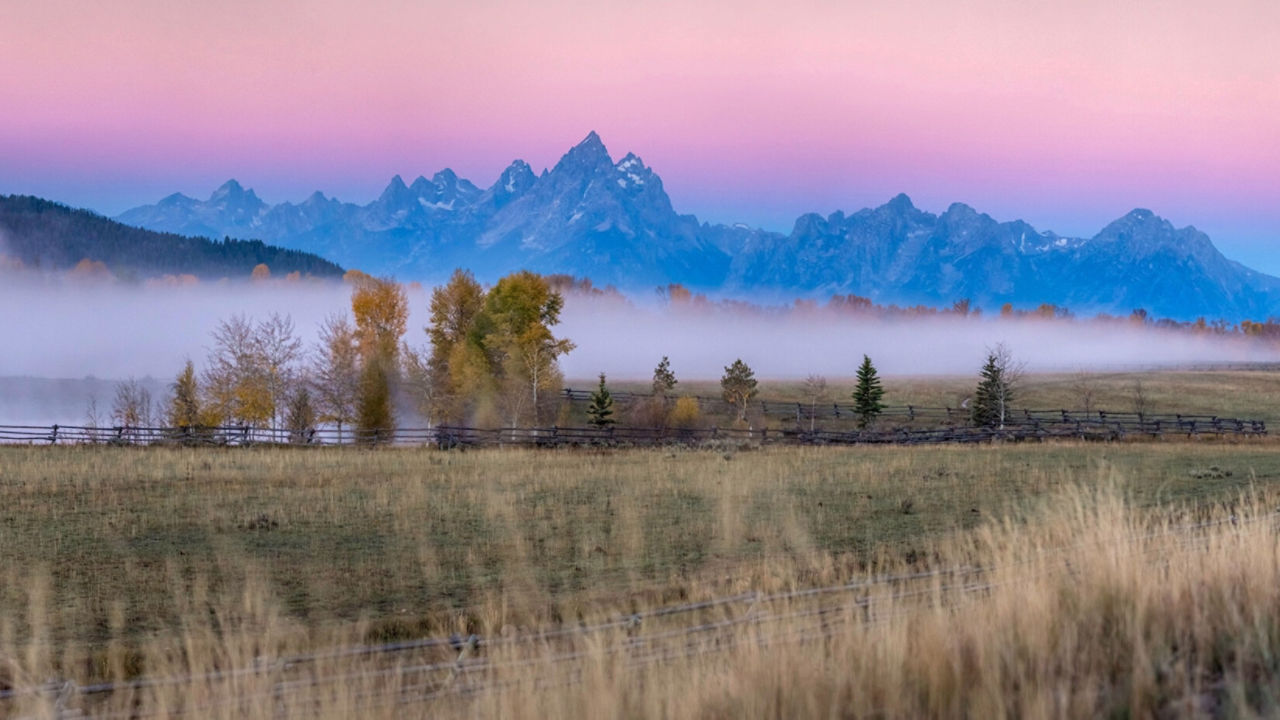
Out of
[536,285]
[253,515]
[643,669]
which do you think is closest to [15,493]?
[253,515]

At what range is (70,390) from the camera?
14975 cm

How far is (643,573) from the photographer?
16281 mm

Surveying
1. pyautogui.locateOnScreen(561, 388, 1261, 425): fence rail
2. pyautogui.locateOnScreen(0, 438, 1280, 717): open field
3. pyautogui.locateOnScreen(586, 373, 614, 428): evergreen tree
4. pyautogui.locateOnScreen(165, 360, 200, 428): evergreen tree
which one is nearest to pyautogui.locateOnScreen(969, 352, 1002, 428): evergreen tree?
pyautogui.locateOnScreen(561, 388, 1261, 425): fence rail

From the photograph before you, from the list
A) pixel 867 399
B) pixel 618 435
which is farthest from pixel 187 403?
pixel 867 399

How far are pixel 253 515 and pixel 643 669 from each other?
56.1 feet

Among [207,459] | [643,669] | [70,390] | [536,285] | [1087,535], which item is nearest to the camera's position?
[643,669]

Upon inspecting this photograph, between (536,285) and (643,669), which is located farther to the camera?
(536,285)

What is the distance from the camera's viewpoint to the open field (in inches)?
232

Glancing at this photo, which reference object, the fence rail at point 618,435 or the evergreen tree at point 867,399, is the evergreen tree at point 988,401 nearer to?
the evergreen tree at point 867,399

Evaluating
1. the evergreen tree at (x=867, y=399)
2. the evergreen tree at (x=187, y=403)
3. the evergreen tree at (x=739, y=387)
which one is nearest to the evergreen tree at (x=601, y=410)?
the evergreen tree at (x=867, y=399)

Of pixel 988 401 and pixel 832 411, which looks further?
pixel 832 411

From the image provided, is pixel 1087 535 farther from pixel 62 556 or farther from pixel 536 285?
pixel 536 285

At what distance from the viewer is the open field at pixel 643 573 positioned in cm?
590

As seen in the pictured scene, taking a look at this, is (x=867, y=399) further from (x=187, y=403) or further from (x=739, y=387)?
(x=187, y=403)
